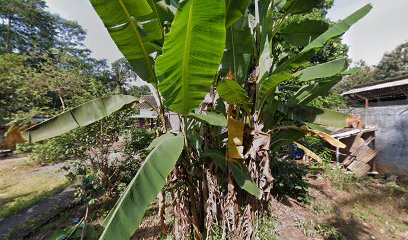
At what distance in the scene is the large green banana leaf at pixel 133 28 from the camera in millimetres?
1630

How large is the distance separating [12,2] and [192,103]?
832 inches

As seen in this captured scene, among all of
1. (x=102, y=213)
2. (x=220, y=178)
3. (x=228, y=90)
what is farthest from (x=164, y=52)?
(x=102, y=213)

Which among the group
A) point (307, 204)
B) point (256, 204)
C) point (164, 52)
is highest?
point (164, 52)

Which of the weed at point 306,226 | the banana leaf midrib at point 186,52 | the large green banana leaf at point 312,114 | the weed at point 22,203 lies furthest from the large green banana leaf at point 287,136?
the weed at point 22,203

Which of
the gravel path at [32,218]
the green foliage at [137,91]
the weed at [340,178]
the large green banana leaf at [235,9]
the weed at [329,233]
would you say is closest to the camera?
the large green banana leaf at [235,9]

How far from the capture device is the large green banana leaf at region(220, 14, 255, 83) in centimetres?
250

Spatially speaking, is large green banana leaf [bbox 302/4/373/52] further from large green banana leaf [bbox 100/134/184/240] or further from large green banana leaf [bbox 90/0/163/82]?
large green banana leaf [bbox 100/134/184/240]

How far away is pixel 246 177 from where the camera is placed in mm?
2459

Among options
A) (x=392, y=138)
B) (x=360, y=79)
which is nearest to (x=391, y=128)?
(x=392, y=138)

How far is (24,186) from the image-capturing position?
272 inches

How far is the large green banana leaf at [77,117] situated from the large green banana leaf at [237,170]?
1130 mm

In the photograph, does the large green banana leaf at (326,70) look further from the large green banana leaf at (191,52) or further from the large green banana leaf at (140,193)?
the large green banana leaf at (140,193)

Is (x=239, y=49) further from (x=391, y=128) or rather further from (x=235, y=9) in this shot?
(x=391, y=128)

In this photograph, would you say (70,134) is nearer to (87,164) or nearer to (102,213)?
(87,164)
